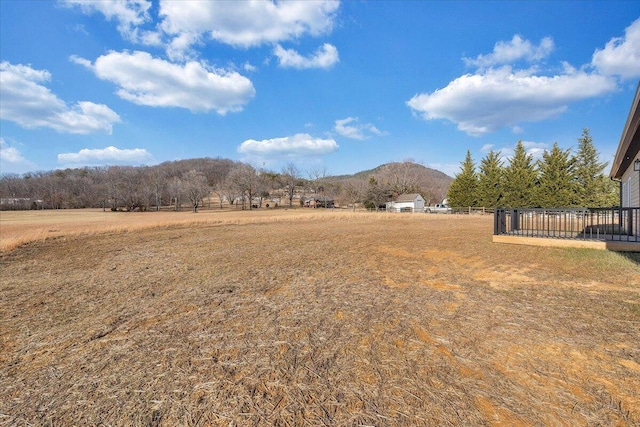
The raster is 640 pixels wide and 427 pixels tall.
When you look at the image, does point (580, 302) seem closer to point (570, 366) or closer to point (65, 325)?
point (570, 366)

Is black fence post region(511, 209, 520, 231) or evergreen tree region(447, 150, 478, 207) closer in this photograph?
black fence post region(511, 209, 520, 231)

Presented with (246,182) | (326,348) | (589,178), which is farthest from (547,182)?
(246,182)

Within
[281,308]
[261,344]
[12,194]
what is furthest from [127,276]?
[12,194]

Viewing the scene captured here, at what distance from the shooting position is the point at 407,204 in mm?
49312

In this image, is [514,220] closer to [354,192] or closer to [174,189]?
[354,192]

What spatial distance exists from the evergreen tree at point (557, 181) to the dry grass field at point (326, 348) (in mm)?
27728

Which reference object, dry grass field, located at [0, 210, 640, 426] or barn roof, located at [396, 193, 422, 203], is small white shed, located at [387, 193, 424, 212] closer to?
barn roof, located at [396, 193, 422, 203]

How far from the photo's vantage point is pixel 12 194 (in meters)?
62.8

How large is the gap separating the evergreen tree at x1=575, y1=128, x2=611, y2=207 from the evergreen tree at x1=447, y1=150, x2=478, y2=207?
33.2 feet

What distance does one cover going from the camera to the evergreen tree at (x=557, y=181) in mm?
27531

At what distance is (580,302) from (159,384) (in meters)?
5.18

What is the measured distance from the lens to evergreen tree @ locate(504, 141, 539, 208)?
29.8m

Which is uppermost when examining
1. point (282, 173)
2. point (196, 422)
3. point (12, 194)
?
point (282, 173)

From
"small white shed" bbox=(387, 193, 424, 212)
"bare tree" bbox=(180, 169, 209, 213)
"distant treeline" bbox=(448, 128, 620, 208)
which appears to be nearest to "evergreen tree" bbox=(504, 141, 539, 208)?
"distant treeline" bbox=(448, 128, 620, 208)
